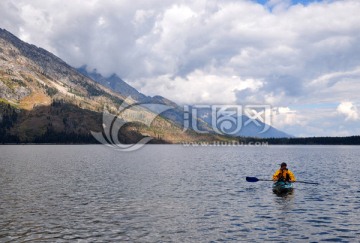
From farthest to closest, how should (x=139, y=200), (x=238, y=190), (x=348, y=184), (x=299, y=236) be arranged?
(x=348, y=184), (x=238, y=190), (x=139, y=200), (x=299, y=236)

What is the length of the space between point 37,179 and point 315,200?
55.7 metres

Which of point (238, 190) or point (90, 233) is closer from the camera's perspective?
point (90, 233)

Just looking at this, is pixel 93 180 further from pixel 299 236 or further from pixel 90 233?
pixel 299 236

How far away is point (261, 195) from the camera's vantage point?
5759 centimetres

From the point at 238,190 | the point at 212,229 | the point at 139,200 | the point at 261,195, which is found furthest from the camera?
the point at 238,190

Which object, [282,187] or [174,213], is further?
[282,187]

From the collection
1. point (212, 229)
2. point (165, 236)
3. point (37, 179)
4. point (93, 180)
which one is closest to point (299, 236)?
point (212, 229)

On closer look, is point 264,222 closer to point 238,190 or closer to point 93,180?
point 238,190

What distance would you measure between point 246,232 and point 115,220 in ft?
46.7

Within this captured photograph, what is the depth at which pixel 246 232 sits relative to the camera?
34.8 meters

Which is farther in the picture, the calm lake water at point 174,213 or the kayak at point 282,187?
the kayak at point 282,187

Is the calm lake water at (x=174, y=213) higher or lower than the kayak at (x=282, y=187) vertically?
lower

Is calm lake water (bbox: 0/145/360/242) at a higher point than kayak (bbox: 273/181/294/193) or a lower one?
lower

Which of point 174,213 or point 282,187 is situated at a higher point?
point 282,187
